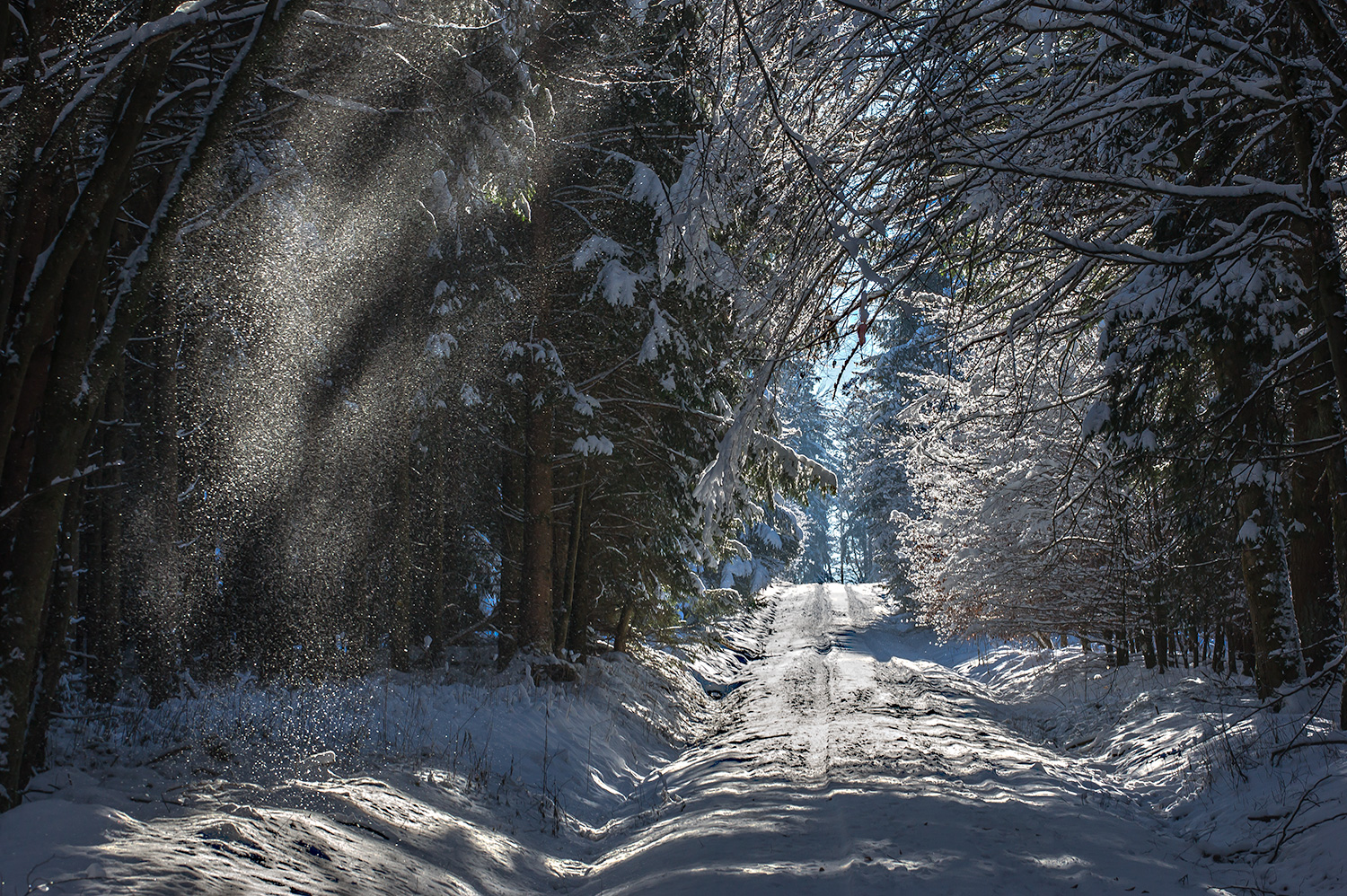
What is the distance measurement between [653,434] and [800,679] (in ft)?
24.1

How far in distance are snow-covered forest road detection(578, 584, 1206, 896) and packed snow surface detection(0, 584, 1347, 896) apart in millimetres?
32

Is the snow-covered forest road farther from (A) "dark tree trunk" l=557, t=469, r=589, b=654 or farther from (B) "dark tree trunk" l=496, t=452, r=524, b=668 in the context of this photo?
(B) "dark tree trunk" l=496, t=452, r=524, b=668

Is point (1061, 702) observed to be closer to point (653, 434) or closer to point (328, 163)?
point (653, 434)

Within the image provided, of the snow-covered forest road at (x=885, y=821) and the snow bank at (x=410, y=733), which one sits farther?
the snow bank at (x=410, y=733)

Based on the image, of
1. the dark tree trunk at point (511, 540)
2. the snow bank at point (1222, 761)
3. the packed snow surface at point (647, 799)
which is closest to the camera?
the packed snow surface at point (647, 799)

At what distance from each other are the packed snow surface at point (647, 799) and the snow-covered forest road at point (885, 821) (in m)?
0.03

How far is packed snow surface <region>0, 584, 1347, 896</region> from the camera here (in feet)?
14.2

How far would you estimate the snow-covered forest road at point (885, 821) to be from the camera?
4.82 meters

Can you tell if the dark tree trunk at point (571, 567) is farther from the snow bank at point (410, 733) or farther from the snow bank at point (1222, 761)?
the snow bank at point (1222, 761)

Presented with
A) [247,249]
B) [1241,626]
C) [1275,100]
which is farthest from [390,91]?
[1241,626]

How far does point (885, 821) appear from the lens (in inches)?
237

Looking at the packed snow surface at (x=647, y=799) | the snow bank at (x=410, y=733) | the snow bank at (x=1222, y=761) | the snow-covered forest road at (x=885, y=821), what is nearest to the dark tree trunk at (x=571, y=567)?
the snow bank at (x=410, y=733)

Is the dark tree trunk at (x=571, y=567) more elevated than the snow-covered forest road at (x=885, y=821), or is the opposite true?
the dark tree trunk at (x=571, y=567)

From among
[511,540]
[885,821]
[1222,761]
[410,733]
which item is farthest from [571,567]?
[1222,761]
